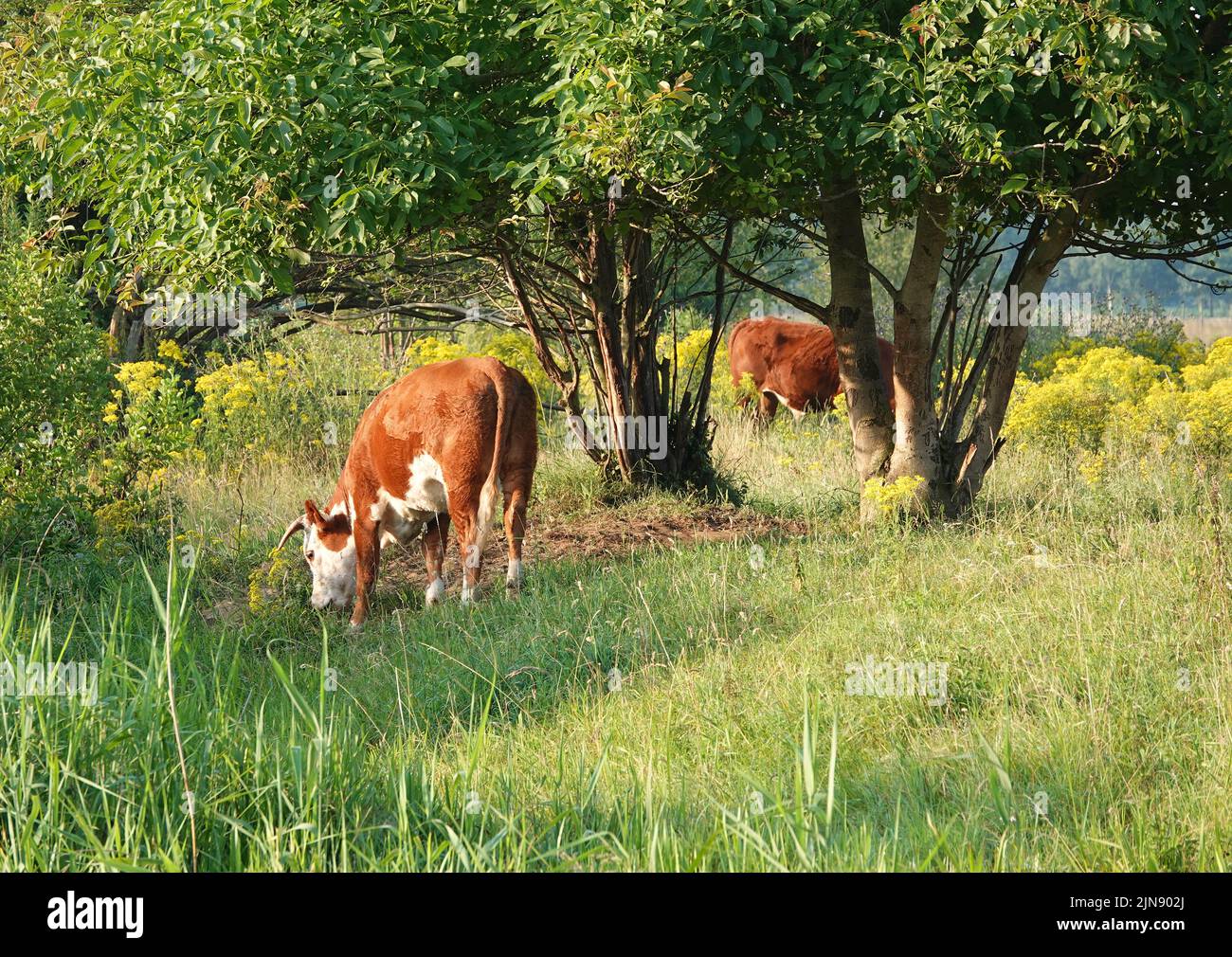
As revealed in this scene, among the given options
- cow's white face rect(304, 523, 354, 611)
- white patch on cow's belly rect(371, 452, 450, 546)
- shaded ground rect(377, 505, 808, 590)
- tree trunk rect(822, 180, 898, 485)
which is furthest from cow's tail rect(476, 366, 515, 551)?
tree trunk rect(822, 180, 898, 485)

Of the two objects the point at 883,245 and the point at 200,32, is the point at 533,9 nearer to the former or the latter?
the point at 200,32

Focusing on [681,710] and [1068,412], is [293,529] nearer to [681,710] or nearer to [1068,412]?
[681,710]

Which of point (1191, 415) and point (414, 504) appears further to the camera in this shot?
point (1191, 415)

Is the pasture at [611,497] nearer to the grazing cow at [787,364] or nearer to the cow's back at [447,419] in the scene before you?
the cow's back at [447,419]

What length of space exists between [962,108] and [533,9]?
249 centimetres

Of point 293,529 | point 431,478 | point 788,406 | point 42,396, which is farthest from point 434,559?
point 788,406

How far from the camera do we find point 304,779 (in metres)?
3.91

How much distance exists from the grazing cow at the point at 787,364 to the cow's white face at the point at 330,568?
24.3ft

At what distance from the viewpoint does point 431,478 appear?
27.8 ft

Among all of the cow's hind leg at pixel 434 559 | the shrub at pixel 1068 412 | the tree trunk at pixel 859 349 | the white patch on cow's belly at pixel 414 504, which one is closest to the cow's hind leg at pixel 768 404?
the shrub at pixel 1068 412

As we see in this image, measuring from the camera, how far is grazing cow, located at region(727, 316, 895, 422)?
15.2 meters

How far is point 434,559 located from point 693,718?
3754 millimetres

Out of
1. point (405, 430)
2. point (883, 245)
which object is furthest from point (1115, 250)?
point (883, 245)

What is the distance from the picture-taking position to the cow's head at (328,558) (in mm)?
8594
